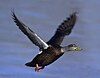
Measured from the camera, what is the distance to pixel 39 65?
934 centimetres

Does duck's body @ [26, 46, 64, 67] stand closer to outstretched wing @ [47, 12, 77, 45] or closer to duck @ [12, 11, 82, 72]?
duck @ [12, 11, 82, 72]

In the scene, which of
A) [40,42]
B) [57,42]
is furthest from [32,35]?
[57,42]

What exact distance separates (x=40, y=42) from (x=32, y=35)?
325 millimetres

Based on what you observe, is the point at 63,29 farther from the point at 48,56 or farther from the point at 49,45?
the point at 48,56

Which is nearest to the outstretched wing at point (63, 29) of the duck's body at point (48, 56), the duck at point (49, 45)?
the duck at point (49, 45)

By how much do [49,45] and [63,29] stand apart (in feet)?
2.81

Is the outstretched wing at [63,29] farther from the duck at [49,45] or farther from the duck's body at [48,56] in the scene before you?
the duck's body at [48,56]

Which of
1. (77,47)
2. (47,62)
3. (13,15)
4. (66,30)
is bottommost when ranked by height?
(47,62)

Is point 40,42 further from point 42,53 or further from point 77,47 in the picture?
point 77,47

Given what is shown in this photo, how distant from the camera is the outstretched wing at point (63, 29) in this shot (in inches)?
Answer: 390

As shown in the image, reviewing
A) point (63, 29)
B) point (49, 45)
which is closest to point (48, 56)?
point (49, 45)

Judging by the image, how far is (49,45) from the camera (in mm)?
9625

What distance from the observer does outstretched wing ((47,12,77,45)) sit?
32.5 ft

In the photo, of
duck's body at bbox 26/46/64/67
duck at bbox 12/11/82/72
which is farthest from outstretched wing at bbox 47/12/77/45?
duck's body at bbox 26/46/64/67
